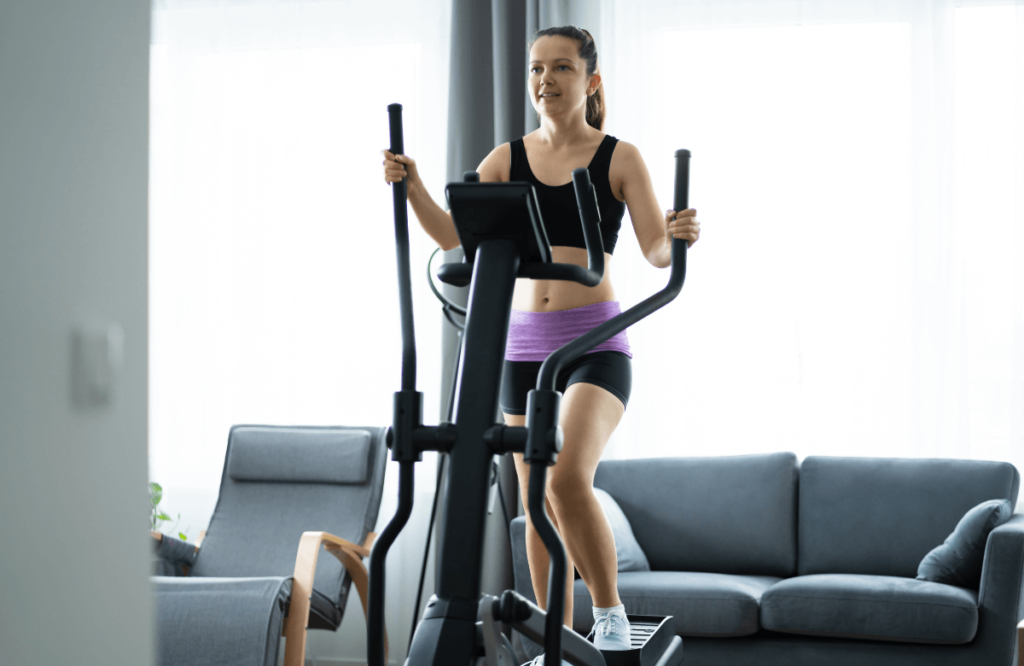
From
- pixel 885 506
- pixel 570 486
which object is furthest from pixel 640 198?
pixel 885 506

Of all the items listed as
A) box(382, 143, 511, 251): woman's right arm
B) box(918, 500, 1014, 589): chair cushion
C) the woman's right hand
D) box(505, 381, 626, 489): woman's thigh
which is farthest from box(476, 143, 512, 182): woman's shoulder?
box(918, 500, 1014, 589): chair cushion

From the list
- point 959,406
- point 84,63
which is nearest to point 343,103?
point 959,406

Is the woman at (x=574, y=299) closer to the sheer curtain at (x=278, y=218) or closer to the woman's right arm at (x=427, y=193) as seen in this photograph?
the woman's right arm at (x=427, y=193)

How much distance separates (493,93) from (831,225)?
1.53 meters

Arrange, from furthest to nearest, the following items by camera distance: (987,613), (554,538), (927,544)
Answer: (927,544) < (987,613) < (554,538)

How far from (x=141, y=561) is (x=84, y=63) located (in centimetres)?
42

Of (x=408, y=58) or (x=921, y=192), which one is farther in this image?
(x=408, y=58)

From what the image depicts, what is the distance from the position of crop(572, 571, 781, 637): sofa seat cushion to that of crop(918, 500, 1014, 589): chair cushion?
1.75 feet

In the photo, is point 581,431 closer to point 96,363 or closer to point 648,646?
point 648,646

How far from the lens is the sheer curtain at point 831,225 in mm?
3551

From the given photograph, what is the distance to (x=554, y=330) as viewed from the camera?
1.92m

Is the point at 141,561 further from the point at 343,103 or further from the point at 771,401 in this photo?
the point at 343,103

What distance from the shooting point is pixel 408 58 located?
4.06m

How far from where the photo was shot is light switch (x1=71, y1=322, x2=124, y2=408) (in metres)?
0.72
